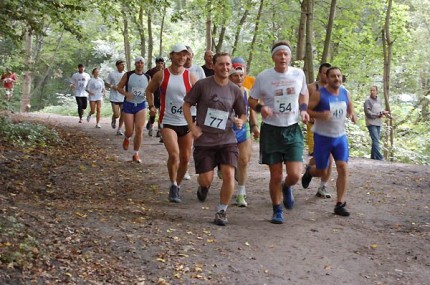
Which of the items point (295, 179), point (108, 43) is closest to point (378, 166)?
point (295, 179)

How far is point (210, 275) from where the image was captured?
5.37 m

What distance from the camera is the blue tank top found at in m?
7.97

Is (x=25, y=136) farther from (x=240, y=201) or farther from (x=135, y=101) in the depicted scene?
(x=240, y=201)

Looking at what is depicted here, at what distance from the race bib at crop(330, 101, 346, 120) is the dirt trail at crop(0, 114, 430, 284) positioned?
53.2 inches

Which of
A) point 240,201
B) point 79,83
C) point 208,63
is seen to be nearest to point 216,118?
point 240,201

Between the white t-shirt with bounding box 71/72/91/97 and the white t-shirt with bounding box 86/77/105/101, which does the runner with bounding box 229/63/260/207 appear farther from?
the white t-shirt with bounding box 71/72/91/97

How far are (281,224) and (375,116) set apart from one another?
368 inches

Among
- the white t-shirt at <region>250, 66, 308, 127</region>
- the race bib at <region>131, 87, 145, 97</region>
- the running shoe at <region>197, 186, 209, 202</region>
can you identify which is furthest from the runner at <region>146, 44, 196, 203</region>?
the race bib at <region>131, 87, 145, 97</region>

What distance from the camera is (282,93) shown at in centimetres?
726

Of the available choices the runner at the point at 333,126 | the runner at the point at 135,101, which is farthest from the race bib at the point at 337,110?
the runner at the point at 135,101

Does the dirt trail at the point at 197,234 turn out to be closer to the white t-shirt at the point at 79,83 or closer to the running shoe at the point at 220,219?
the running shoe at the point at 220,219

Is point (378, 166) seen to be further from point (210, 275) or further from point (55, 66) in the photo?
point (55, 66)

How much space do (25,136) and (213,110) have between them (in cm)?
740

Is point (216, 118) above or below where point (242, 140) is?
above
